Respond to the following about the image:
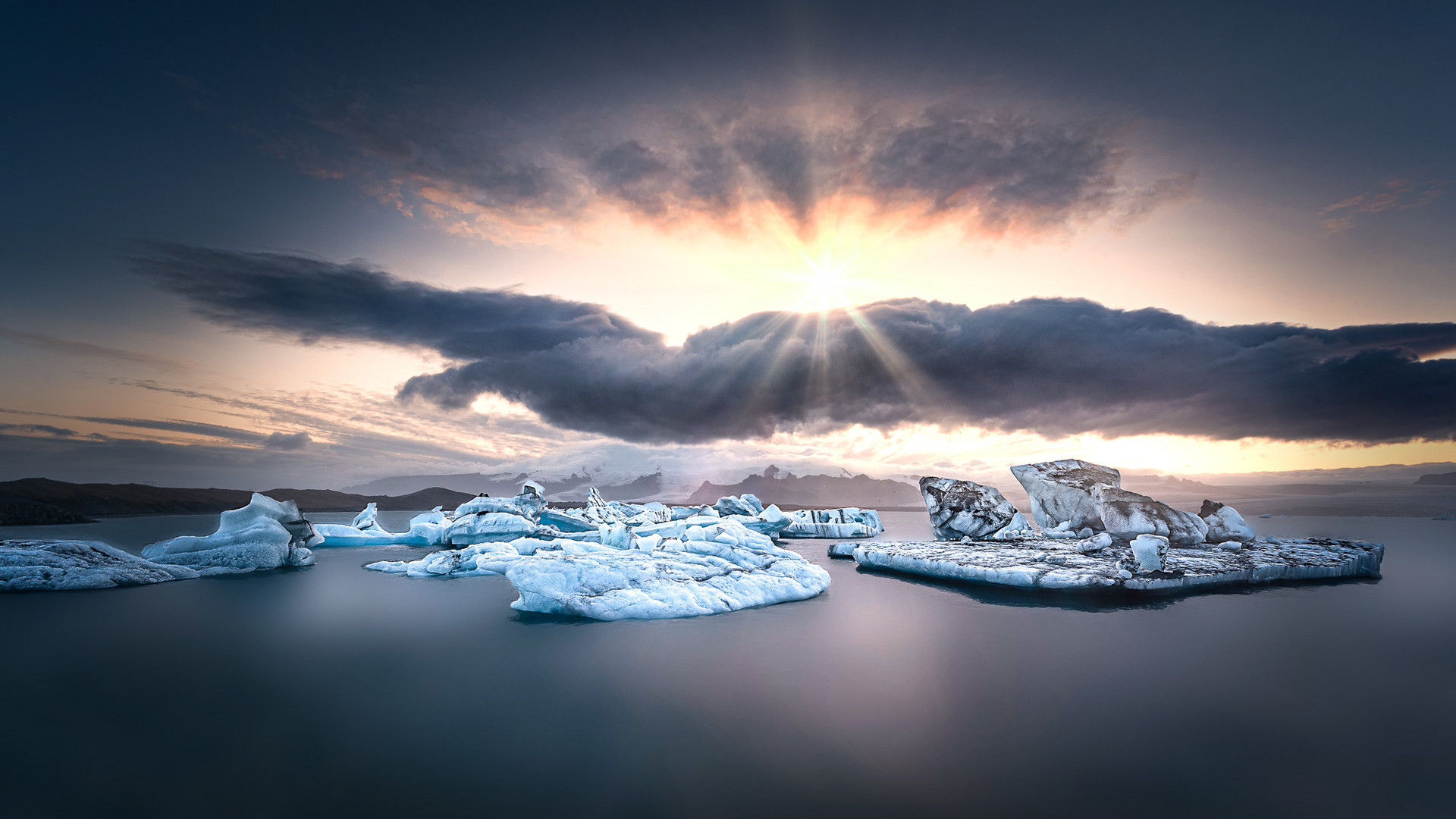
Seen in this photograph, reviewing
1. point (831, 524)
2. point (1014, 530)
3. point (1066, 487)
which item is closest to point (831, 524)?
point (831, 524)

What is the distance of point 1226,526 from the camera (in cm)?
2088

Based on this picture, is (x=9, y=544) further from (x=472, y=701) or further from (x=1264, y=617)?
(x=1264, y=617)

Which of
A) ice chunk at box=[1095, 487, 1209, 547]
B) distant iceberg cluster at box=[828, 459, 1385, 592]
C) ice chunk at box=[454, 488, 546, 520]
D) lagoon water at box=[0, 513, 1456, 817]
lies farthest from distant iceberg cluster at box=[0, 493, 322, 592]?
ice chunk at box=[1095, 487, 1209, 547]

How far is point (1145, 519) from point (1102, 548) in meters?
2.55

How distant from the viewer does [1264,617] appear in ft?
41.7

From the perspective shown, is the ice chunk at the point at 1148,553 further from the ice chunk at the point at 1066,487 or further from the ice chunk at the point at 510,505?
the ice chunk at the point at 510,505

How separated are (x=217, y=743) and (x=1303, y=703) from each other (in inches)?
569

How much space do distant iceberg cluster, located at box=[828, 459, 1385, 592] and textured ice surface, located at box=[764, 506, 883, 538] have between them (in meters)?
13.6

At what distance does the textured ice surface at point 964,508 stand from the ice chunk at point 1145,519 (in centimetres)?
691

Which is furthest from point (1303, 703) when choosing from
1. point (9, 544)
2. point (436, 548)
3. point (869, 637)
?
point (436, 548)

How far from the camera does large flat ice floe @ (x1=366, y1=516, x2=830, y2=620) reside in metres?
12.3

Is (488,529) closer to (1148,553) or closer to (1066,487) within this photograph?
(1066,487)

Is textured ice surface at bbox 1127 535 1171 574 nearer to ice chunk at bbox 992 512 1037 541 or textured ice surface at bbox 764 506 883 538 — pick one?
ice chunk at bbox 992 512 1037 541

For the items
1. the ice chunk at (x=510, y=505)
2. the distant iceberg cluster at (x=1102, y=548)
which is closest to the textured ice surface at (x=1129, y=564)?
the distant iceberg cluster at (x=1102, y=548)
